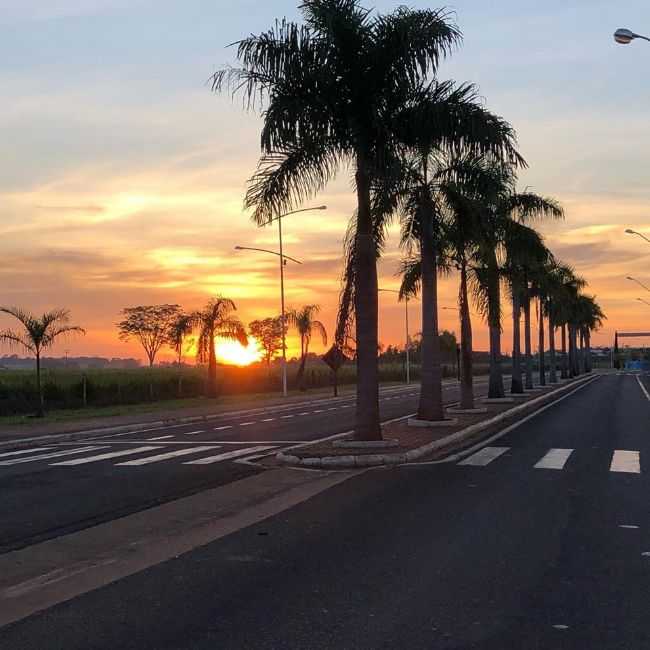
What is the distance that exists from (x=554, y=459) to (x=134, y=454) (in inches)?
350

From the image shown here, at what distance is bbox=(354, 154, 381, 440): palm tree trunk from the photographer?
17.4 meters

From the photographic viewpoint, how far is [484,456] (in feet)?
55.9

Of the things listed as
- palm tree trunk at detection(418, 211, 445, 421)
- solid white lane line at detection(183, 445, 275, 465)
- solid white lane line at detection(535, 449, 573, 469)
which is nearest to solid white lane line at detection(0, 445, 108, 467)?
solid white lane line at detection(183, 445, 275, 465)

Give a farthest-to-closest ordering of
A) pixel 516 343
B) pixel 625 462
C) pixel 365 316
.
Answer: pixel 516 343 → pixel 365 316 → pixel 625 462

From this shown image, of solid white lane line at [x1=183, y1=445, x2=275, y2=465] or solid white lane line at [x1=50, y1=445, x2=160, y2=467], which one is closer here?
solid white lane line at [x1=183, y1=445, x2=275, y2=465]

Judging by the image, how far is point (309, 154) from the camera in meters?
17.9

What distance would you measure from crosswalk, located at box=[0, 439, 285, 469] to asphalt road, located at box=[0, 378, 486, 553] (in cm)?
2

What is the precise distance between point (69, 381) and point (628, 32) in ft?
108

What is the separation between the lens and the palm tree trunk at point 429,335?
23203mm

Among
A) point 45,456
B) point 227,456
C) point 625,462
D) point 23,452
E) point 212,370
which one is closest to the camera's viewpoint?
point 625,462

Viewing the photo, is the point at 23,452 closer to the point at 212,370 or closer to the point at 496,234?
the point at 496,234

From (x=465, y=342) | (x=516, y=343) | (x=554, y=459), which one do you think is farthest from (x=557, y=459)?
(x=516, y=343)

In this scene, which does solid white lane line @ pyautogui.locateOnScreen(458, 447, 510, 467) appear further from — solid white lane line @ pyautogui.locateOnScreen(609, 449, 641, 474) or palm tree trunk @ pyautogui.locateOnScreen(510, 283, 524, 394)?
palm tree trunk @ pyautogui.locateOnScreen(510, 283, 524, 394)

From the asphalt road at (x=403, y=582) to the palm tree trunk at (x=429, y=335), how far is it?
417 inches
